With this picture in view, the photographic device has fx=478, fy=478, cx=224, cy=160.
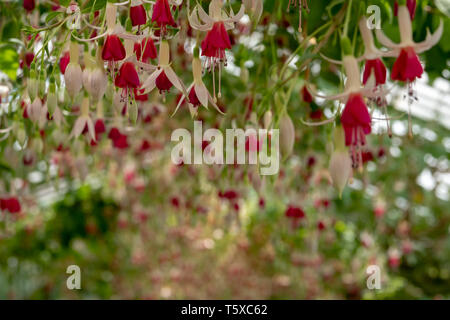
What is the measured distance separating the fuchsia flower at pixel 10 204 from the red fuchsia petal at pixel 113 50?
3.05 feet

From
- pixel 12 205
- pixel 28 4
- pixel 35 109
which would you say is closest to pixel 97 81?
pixel 35 109

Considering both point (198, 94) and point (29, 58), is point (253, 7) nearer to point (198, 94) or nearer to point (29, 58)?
point (198, 94)

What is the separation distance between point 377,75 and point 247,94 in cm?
58

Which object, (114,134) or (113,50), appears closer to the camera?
(113,50)

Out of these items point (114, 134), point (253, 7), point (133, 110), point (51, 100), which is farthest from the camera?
point (114, 134)

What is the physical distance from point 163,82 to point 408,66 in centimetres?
30

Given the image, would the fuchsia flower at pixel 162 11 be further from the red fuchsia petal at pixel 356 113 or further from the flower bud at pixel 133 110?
the red fuchsia petal at pixel 356 113

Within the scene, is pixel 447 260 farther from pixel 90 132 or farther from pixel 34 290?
pixel 90 132

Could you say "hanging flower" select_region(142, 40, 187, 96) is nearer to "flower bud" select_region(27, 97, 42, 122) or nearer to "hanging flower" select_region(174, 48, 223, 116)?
"hanging flower" select_region(174, 48, 223, 116)

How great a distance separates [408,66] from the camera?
0.57m

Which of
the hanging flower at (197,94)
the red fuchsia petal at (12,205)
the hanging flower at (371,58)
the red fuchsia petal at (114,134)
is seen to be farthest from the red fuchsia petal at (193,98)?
the red fuchsia petal at (12,205)

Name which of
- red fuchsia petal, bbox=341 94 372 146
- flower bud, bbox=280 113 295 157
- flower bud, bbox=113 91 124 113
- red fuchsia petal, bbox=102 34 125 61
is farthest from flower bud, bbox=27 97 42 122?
red fuchsia petal, bbox=341 94 372 146
